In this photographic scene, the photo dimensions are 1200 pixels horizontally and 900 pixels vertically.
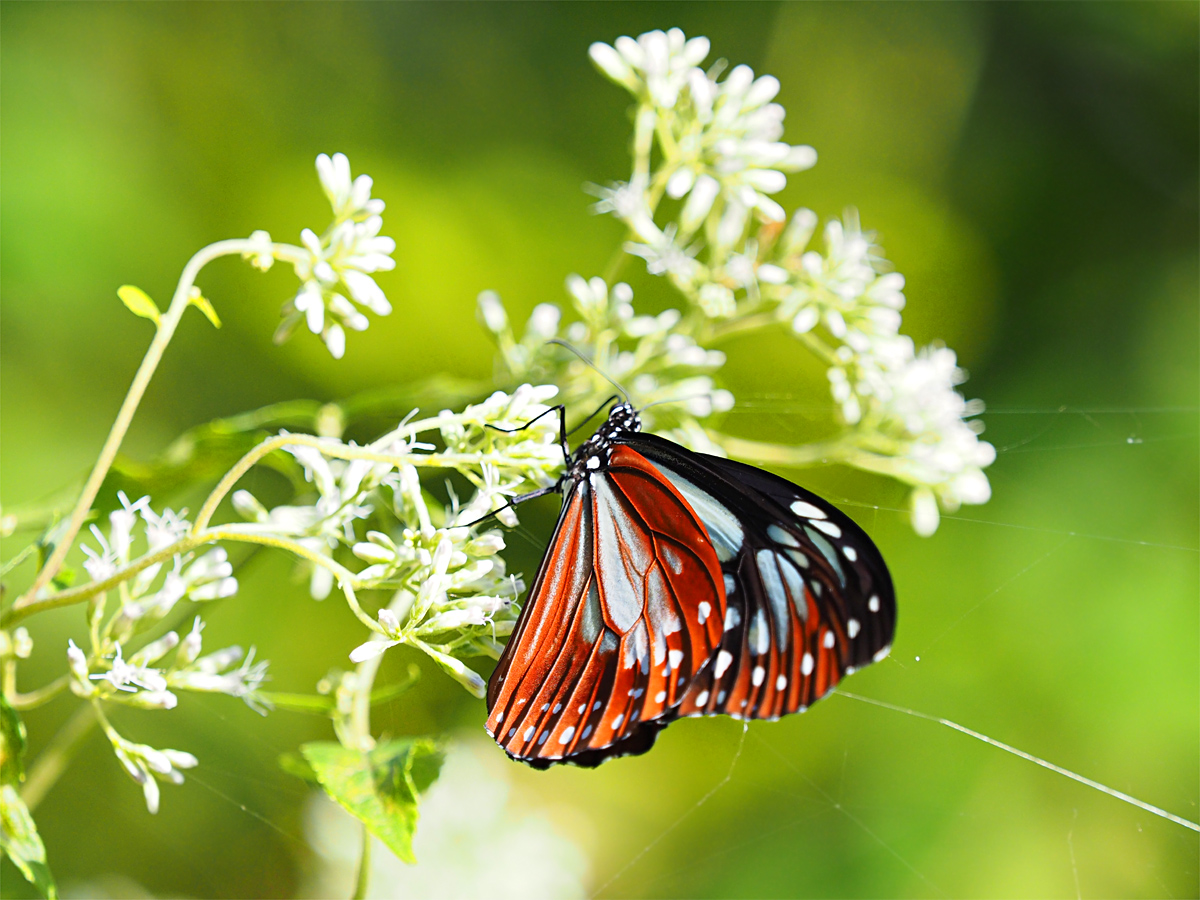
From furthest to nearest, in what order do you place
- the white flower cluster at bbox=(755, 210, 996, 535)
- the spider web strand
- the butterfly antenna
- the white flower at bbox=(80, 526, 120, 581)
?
the spider web strand → the white flower cluster at bbox=(755, 210, 996, 535) → the butterfly antenna → the white flower at bbox=(80, 526, 120, 581)

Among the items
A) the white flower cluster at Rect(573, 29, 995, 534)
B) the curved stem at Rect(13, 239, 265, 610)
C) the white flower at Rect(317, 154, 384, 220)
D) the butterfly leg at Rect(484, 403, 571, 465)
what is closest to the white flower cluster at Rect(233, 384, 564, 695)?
the butterfly leg at Rect(484, 403, 571, 465)

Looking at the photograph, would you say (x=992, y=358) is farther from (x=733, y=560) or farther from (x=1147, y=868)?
(x=733, y=560)

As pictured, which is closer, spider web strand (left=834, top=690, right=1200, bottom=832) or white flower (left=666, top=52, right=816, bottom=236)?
white flower (left=666, top=52, right=816, bottom=236)

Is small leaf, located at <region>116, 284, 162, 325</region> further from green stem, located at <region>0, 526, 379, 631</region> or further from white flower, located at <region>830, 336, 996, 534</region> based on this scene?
white flower, located at <region>830, 336, 996, 534</region>

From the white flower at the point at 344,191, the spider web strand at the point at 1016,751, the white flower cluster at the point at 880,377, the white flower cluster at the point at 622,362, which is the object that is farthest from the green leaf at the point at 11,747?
the spider web strand at the point at 1016,751

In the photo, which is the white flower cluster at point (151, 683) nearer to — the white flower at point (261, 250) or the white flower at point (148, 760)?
the white flower at point (148, 760)

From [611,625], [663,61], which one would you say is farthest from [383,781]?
[663,61]

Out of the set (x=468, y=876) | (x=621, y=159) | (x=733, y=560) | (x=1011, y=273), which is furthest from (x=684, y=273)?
(x=1011, y=273)
